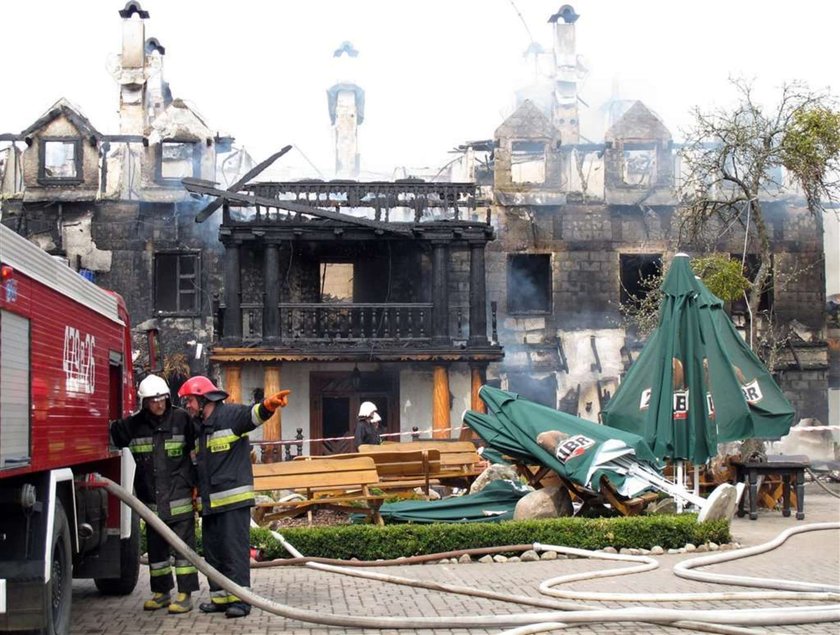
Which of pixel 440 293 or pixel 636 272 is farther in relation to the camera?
pixel 636 272

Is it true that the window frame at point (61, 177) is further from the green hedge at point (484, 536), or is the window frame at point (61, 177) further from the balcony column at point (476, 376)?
the green hedge at point (484, 536)

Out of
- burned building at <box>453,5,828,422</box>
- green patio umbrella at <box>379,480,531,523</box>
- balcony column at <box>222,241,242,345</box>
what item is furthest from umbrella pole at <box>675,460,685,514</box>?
burned building at <box>453,5,828,422</box>

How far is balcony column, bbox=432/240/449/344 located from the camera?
2631cm

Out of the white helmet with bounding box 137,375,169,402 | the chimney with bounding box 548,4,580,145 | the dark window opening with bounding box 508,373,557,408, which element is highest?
the chimney with bounding box 548,4,580,145

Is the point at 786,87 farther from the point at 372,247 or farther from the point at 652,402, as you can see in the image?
the point at 372,247

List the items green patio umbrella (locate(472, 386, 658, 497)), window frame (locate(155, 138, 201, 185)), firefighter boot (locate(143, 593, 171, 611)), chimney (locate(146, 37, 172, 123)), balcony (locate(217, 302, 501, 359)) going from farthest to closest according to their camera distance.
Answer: chimney (locate(146, 37, 172, 123)) → window frame (locate(155, 138, 201, 185)) → balcony (locate(217, 302, 501, 359)) → green patio umbrella (locate(472, 386, 658, 497)) → firefighter boot (locate(143, 593, 171, 611))

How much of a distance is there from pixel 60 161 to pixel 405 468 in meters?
17.7

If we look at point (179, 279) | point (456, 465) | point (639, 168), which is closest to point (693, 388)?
point (456, 465)

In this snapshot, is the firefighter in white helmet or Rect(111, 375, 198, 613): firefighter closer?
Rect(111, 375, 198, 613): firefighter

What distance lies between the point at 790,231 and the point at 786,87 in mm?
9476

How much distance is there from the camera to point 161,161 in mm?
29453

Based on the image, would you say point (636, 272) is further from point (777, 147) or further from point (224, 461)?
point (224, 461)

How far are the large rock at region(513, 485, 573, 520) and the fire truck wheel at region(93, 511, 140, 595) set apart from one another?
484cm

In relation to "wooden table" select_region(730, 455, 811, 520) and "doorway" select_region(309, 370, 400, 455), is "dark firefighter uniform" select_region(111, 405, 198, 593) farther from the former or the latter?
"doorway" select_region(309, 370, 400, 455)
